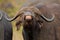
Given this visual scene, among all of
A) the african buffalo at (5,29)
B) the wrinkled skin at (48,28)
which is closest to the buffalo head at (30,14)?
the wrinkled skin at (48,28)

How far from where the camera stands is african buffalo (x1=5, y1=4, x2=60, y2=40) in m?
11.2

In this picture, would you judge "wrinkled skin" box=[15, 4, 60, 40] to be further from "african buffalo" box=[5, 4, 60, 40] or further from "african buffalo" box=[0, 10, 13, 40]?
"african buffalo" box=[0, 10, 13, 40]

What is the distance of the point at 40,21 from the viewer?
11.7 metres

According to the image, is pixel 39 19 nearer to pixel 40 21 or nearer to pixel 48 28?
pixel 40 21

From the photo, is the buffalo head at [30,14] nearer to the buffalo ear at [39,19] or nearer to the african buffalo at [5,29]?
the buffalo ear at [39,19]

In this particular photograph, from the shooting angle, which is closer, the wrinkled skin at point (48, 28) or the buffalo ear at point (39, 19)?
the buffalo ear at point (39, 19)

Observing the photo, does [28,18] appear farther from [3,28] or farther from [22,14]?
[3,28]

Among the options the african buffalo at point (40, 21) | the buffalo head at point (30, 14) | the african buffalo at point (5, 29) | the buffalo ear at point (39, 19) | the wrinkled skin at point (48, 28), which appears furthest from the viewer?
the african buffalo at point (5, 29)

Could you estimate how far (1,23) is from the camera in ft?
40.7

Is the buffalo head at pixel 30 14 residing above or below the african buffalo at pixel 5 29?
above

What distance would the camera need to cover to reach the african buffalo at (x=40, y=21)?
11164 mm

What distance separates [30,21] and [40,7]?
1325 mm

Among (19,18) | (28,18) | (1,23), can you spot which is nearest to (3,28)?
(1,23)

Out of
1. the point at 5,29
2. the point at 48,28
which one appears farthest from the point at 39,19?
the point at 5,29
